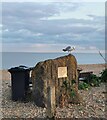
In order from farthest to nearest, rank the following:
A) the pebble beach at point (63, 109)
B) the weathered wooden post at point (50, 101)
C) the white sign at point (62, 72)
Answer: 1. the white sign at point (62, 72)
2. the pebble beach at point (63, 109)
3. the weathered wooden post at point (50, 101)

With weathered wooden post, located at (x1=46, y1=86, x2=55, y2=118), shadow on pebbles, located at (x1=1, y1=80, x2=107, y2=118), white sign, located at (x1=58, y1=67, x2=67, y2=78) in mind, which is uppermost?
white sign, located at (x1=58, y1=67, x2=67, y2=78)

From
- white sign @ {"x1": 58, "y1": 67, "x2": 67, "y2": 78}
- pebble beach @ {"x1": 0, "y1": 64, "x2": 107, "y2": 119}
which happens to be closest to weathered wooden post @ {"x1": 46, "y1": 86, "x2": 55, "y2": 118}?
pebble beach @ {"x1": 0, "y1": 64, "x2": 107, "y2": 119}

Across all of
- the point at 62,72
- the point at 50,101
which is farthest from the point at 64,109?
the point at 50,101

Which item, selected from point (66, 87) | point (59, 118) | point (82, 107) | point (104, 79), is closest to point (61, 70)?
point (66, 87)

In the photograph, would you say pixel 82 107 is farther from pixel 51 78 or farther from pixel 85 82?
pixel 85 82

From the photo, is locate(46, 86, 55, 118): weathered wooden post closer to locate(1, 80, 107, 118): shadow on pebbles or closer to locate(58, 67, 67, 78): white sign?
locate(1, 80, 107, 118): shadow on pebbles

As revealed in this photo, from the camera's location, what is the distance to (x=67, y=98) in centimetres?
966

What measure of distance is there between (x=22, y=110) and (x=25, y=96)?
43.7 inches

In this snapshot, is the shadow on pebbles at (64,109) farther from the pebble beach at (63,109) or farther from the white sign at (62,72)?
the white sign at (62,72)

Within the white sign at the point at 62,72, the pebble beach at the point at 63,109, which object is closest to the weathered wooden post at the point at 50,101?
the pebble beach at the point at 63,109

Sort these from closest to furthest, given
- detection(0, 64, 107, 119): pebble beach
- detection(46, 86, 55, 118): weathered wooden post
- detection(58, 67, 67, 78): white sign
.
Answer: detection(46, 86, 55, 118): weathered wooden post → detection(0, 64, 107, 119): pebble beach → detection(58, 67, 67, 78): white sign

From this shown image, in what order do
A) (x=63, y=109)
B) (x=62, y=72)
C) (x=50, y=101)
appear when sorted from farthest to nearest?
(x=62, y=72)
(x=63, y=109)
(x=50, y=101)

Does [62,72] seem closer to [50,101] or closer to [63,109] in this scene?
[63,109]

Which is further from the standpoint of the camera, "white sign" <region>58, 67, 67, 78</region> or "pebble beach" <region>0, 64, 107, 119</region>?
"white sign" <region>58, 67, 67, 78</region>
